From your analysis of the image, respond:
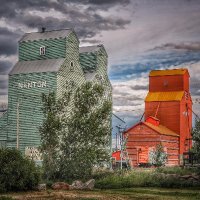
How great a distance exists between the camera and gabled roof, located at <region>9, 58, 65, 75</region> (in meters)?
51.9

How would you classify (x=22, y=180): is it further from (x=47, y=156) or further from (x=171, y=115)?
(x=171, y=115)

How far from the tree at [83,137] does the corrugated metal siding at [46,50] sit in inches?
444

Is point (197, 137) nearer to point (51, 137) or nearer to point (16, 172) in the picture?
point (51, 137)

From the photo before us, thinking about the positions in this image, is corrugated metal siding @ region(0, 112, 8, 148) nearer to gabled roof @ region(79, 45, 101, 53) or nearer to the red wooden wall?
gabled roof @ region(79, 45, 101, 53)

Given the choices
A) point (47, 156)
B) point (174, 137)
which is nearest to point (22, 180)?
point (47, 156)

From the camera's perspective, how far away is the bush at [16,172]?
3256 centimetres

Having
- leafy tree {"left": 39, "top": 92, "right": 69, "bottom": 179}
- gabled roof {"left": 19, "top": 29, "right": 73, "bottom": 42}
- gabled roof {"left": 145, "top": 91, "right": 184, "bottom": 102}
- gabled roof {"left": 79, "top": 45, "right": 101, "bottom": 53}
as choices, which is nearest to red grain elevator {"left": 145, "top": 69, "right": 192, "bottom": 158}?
gabled roof {"left": 145, "top": 91, "right": 184, "bottom": 102}

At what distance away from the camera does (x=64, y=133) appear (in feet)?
140

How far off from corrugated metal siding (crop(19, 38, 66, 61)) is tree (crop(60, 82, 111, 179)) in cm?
1128

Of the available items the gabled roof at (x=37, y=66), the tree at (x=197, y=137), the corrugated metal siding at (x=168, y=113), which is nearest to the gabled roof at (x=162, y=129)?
the corrugated metal siding at (x=168, y=113)

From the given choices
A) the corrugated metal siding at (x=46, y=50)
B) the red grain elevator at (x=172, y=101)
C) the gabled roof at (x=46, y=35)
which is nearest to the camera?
the corrugated metal siding at (x=46, y=50)

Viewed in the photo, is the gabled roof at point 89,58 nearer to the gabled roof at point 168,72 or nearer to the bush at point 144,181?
the gabled roof at point 168,72

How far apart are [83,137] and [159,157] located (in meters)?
15.0

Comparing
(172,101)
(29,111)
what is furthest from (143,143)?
(29,111)
